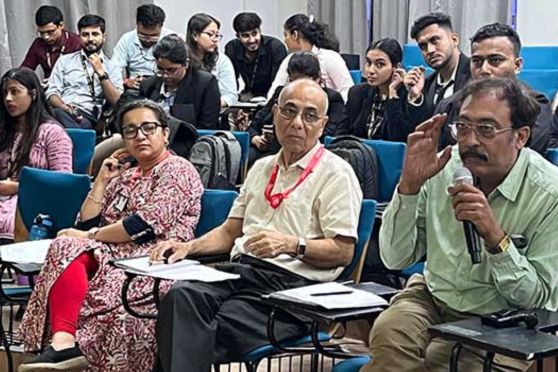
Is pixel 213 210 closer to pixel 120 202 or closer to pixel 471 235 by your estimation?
pixel 120 202

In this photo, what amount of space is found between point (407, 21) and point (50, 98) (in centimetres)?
314

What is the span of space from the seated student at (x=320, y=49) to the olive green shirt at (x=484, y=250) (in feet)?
10.4

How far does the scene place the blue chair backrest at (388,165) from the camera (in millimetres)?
3896

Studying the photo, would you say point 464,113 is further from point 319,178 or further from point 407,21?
point 407,21

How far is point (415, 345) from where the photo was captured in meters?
2.39

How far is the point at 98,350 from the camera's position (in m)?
3.25

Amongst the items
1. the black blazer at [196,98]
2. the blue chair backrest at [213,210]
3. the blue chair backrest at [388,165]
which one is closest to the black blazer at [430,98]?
the blue chair backrest at [388,165]

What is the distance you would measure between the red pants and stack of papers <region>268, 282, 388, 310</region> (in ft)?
3.24

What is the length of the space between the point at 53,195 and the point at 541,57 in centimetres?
375

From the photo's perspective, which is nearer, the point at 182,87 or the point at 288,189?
the point at 288,189

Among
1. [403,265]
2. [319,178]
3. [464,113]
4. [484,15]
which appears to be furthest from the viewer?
[484,15]

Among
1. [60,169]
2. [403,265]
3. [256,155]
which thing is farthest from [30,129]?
[403,265]

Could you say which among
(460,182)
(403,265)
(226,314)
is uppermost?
(460,182)

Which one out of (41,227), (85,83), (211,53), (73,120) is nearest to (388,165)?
(41,227)
